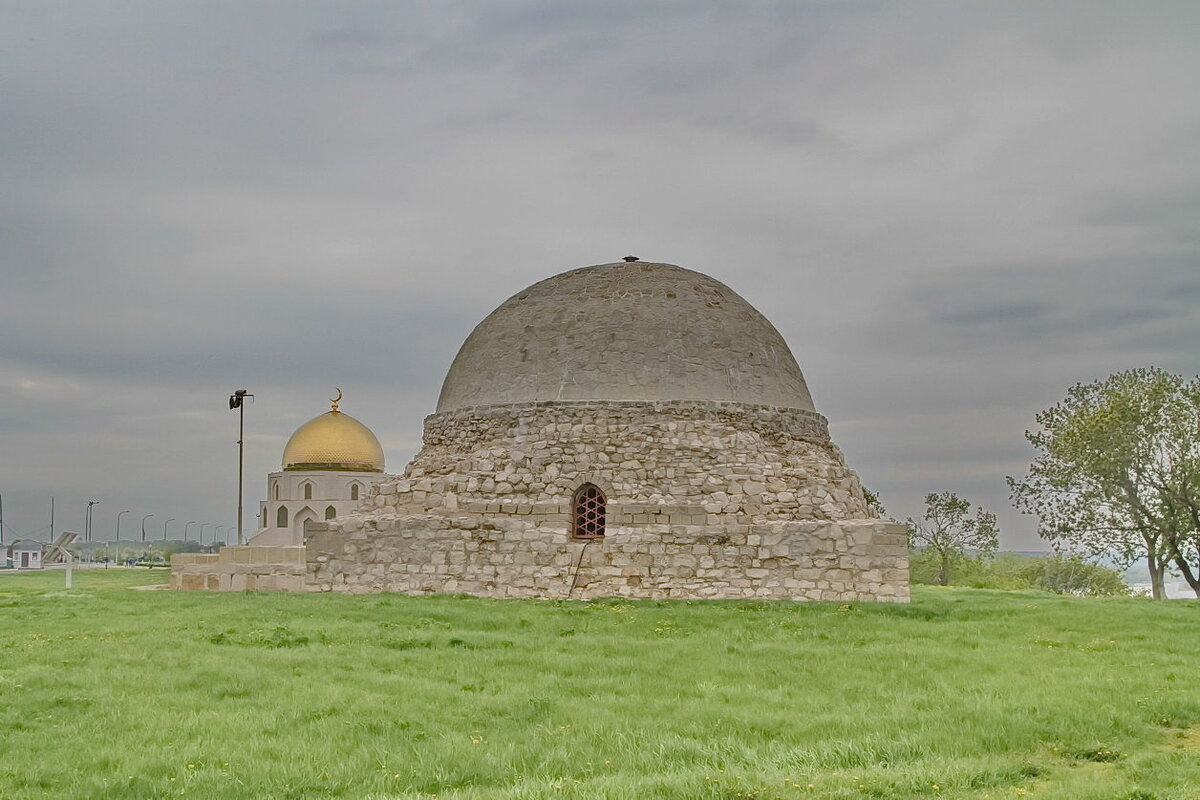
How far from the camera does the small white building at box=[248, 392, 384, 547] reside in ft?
138

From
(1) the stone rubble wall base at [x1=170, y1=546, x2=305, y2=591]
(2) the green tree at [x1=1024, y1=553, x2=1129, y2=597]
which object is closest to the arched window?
(1) the stone rubble wall base at [x1=170, y1=546, x2=305, y2=591]

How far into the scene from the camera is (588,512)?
20.2m

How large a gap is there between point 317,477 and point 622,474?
25422 millimetres

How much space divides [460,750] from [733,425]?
583 inches

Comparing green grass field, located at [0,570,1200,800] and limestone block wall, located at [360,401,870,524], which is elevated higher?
limestone block wall, located at [360,401,870,524]

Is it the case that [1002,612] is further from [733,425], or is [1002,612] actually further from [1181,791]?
[1181,791]

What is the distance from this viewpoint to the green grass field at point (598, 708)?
6.46 metres

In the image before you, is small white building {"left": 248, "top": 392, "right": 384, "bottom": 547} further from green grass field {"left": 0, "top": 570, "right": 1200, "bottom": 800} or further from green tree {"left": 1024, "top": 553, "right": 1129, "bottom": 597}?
green tree {"left": 1024, "top": 553, "right": 1129, "bottom": 597}

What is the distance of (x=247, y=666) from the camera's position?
34.5ft

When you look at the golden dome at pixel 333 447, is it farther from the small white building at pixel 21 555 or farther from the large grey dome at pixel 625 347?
the small white building at pixel 21 555

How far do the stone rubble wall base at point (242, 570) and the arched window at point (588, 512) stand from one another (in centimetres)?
589

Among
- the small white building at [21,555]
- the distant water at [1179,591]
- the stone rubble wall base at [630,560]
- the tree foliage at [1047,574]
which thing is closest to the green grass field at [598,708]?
the stone rubble wall base at [630,560]

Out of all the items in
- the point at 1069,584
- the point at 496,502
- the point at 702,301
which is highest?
the point at 702,301

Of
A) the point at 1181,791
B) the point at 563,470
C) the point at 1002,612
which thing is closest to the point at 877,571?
the point at 1002,612
